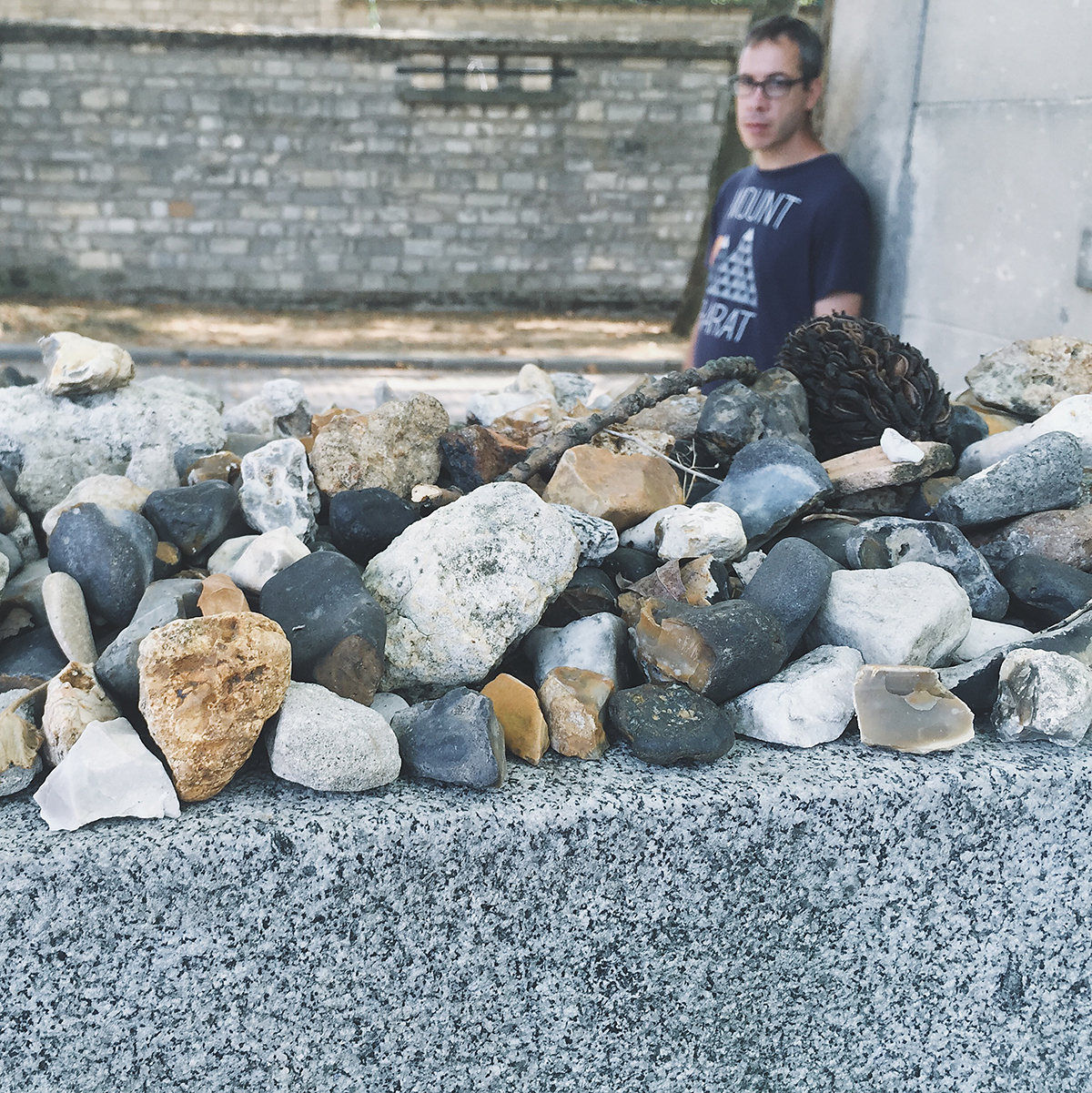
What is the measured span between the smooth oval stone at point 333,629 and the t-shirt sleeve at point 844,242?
1.98 metres

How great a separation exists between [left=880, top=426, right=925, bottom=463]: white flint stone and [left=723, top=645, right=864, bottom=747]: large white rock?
0.39 m

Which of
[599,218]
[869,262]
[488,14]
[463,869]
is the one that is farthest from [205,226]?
[463,869]

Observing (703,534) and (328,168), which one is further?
(328,168)

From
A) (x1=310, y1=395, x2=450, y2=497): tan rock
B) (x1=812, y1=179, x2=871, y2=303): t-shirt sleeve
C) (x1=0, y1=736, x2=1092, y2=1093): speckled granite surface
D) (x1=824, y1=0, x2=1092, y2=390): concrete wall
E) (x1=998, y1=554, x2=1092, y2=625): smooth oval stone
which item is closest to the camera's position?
(x1=0, y1=736, x2=1092, y2=1093): speckled granite surface

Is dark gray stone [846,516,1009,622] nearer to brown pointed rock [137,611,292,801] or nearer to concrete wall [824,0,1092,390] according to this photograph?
brown pointed rock [137,611,292,801]

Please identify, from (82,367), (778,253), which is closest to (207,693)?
(82,367)

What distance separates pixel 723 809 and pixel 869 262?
7.02 feet

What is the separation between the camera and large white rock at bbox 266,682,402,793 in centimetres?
79

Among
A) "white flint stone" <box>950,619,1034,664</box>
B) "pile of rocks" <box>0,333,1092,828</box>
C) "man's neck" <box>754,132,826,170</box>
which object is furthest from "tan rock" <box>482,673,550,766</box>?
"man's neck" <box>754,132,826,170</box>

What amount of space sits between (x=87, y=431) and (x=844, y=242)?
6.34 ft

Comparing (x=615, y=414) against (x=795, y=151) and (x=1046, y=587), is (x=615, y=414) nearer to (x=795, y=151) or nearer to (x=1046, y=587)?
(x=1046, y=587)

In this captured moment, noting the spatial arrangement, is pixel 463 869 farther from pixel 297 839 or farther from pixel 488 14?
pixel 488 14

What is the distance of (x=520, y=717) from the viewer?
2.91ft

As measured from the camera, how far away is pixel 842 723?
91 cm
